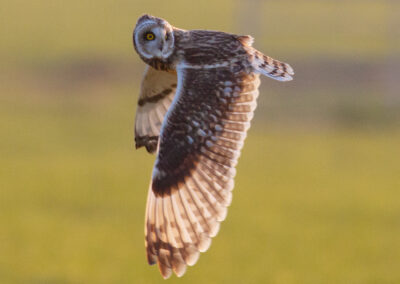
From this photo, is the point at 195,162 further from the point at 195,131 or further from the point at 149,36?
the point at 149,36

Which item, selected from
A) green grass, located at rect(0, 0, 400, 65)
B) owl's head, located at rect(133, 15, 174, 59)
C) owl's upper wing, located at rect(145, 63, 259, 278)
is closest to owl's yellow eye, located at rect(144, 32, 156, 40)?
owl's head, located at rect(133, 15, 174, 59)

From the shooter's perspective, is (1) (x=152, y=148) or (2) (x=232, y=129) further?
(1) (x=152, y=148)

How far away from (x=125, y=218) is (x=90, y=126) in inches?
452

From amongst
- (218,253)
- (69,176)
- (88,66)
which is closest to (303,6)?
(88,66)

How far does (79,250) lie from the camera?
13.9m

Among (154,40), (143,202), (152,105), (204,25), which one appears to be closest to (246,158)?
(143,202)

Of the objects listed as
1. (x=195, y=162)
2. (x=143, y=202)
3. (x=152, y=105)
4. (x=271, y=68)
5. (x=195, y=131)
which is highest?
(x=271, y=68)

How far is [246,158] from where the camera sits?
24.5 meters

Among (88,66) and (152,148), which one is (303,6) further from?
(152,148)

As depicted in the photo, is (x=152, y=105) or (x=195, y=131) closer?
(x=195, y=131)

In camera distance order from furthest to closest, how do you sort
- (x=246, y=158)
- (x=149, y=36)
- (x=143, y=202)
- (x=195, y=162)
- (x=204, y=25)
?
(x=204, y=25) < (x=246, y=158) < (x=143, y=202) < (x=149, y=36) < (x=195, y=162)

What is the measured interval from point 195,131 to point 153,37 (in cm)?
71

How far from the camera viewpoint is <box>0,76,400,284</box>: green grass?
1269 centimetres

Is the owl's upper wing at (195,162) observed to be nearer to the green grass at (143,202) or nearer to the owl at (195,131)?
the owl at (195,131)
